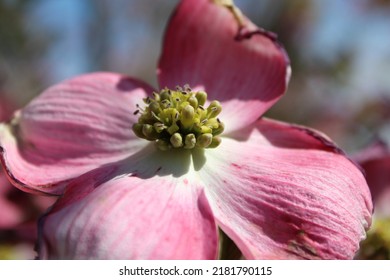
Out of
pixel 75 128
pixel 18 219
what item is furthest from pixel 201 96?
pixel 18 219

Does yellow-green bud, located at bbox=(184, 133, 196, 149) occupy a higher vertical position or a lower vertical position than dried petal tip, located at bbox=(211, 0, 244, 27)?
lower

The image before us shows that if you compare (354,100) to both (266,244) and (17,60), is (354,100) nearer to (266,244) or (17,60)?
(17,60)

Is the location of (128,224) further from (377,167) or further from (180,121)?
(377,167)

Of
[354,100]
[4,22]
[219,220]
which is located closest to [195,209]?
[219,220]

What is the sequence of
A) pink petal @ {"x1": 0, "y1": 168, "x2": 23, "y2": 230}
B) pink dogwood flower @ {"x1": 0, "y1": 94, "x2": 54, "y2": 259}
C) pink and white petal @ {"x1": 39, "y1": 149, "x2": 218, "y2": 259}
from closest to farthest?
pink and white petal @ {"x1": 39, "y1": 149, "x2": 218, "y2": 259} < pink dogwood flower @ {"x1": 0, "y1": 94, "x2": 54, "y2": 259} < pink petal @ {"x1": 0, "y1": 168, "x2": 23, "y2": 230}

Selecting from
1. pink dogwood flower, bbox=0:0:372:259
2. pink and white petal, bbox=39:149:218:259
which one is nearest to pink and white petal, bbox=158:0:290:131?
pink dogwood flower, bbox=0:0:372:259

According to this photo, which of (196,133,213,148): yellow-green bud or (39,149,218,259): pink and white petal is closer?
(39,149,218,259): pink and white petal

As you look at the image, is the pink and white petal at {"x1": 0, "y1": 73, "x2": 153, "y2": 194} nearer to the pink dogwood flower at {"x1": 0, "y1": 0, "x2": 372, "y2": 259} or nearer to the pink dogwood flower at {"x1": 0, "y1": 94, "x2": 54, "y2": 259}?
the pink dogwood flower at {"x1": 0, "y1": 0, "x2": 372, "y2": 259}

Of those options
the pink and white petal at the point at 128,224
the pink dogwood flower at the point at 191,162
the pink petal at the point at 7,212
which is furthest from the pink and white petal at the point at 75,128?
the pink petal at the point at 7,212
